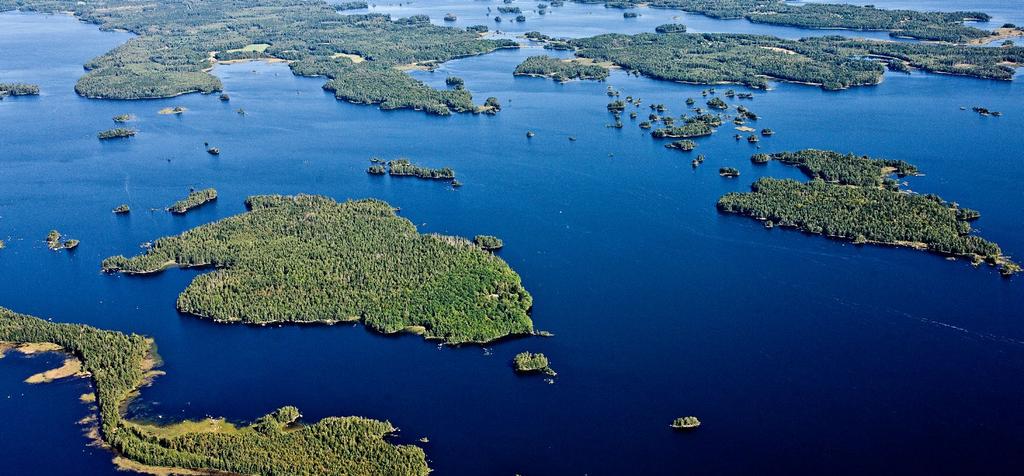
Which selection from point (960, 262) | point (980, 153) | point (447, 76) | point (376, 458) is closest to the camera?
point (376, 458)

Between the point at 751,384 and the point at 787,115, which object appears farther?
the point at 787,115

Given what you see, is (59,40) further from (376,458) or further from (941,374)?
(941,374)

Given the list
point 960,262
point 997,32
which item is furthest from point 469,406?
point 997,32

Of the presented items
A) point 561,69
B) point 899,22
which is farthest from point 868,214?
point 899,22

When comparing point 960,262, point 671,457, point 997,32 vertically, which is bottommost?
point 671,457

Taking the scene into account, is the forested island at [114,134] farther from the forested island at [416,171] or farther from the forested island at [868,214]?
the forested island at [868,214]

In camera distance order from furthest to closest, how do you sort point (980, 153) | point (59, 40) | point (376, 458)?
point (59, 40), point (980, 153), point (376, 458)

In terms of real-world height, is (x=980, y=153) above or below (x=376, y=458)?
above
